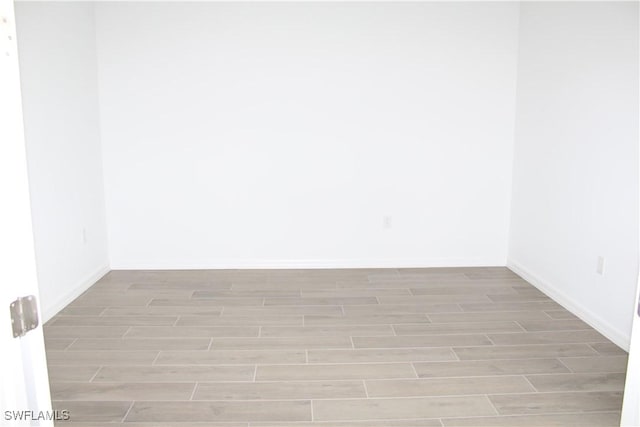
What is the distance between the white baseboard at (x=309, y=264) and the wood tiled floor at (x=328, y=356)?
384mm

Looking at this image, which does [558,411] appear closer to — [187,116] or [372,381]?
[372,381]

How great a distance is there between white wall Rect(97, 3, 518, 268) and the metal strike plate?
351 centimetres

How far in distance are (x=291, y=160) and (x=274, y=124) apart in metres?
0.34

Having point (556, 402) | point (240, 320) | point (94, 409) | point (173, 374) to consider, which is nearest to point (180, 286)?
point (240, 320)

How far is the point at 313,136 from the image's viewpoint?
4.42m

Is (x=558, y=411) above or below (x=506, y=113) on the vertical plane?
below

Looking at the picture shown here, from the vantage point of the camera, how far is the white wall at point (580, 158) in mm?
2910

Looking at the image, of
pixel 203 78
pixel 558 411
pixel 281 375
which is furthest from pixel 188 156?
pixel 558 411

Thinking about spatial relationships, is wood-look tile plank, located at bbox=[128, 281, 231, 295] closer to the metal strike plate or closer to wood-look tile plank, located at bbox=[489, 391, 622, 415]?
wood-look tile plank, located at bbox=[489, 391, 622, 415]

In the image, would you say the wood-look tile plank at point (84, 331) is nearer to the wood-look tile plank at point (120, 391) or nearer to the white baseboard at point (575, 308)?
the wood-look tile plank at point (120, 391)

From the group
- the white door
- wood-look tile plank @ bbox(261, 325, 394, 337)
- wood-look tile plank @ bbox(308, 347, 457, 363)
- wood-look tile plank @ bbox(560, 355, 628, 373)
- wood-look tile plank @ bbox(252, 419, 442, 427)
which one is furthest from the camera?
wood-look tile plank @ bbox(261, 325, 394, 337)

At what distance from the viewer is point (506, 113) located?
4465mm

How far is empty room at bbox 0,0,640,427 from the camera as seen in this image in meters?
2.51

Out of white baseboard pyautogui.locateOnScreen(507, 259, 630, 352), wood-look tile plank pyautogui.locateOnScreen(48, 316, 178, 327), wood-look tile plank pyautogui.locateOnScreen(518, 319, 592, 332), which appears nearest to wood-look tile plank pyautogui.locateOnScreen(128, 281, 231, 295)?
wood-look tile plank pyautogui.locateOnScreen(48, 316, 178, 327)
